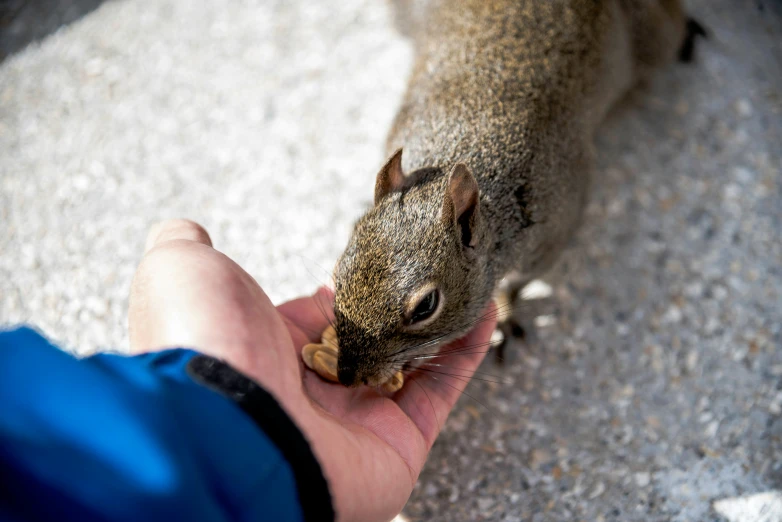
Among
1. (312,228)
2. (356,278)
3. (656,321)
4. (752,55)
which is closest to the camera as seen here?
(356,278)

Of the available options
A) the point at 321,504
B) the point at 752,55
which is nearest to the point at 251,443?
the point at 321,504

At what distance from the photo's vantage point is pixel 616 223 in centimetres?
250

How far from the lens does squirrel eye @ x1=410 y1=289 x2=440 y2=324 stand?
5.02 feet

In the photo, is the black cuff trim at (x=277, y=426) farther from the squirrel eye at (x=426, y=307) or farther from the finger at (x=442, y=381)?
the finger at (x=442, y=381)

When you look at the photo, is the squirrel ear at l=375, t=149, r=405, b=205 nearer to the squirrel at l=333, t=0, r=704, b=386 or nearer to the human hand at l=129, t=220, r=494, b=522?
the squirrel at l=333, t=0, r=704, b=386

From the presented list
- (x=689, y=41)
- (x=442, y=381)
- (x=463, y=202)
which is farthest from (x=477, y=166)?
(x=689, y=41)

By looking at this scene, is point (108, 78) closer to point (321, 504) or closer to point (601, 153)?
point (601, 153)

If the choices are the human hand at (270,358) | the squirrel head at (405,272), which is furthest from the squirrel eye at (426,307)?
the human hand at (270,358)

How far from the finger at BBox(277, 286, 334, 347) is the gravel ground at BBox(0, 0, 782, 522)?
15.2 inches

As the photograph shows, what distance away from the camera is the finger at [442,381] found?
1.78m

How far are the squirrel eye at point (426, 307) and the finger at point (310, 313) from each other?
1.31 ft

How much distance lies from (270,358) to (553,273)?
1.39 meters

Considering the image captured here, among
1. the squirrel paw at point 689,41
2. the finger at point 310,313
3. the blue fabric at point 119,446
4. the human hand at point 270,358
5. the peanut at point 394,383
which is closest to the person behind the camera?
the blue fabric at point 119,446

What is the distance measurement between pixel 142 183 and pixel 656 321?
2.15 metres
